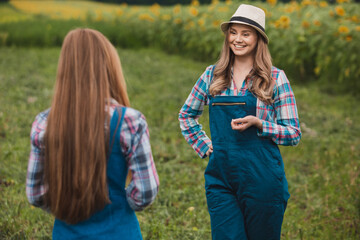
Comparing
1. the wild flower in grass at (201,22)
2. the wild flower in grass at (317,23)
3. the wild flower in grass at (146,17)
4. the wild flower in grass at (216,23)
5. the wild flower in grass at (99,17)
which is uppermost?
the wild flower in grass at (317,23)

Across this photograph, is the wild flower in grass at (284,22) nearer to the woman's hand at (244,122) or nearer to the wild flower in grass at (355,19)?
the wild flower in grass at (355,19)

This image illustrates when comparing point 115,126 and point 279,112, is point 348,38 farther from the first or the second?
point 115,126

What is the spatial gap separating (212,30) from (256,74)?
9124mm

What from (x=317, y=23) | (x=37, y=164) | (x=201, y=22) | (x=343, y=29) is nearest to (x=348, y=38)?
(x=343, y=29)

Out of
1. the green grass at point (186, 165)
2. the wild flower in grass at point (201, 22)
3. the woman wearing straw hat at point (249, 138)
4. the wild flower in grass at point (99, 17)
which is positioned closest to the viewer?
the woman wearing straw hat at point (249, 138)

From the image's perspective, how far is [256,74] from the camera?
8.02 feet

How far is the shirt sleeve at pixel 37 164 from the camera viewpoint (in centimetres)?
183

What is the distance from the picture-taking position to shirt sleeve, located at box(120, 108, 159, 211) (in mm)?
1786

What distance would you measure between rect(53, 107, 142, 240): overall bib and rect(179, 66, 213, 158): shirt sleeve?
2.79 feet

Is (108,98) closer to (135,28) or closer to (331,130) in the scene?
(331,130)

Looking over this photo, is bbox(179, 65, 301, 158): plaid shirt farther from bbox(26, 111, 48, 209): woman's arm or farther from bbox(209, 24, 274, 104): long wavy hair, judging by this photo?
bbox(26, 111, 48, 209): woman's arm

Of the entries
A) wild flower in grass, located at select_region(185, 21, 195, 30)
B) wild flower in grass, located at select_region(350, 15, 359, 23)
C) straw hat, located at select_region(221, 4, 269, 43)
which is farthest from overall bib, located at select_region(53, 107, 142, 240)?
wild flower in grass, located at select_region(185, 21, 195, 30)

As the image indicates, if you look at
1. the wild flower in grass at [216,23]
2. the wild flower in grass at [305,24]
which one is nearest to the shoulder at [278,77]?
the wild flower in grass at [305,24]

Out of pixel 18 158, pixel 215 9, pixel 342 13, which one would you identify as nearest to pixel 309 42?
pixel 342 13
